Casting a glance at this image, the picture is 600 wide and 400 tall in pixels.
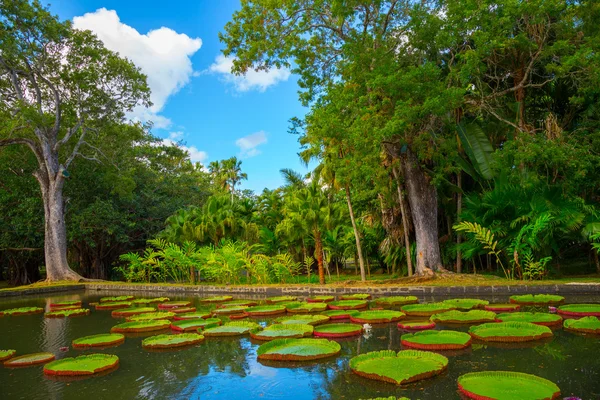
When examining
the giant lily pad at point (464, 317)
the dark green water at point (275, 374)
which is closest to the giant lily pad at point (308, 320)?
the dark green water at point (275, 374)

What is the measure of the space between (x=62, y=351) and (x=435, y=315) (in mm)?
5419

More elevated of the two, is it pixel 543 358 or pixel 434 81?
pixel 434 81

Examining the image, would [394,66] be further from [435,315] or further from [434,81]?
[435,315]

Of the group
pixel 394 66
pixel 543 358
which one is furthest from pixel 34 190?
pixel 543 358

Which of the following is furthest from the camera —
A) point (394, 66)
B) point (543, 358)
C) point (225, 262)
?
point (225, 262)

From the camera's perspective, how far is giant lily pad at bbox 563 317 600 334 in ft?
17.0

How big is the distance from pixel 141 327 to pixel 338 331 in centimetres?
334

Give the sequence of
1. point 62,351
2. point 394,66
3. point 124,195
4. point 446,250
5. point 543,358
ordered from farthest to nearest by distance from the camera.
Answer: point 124,195 → point 446,250 → point 394,66 → point 62,351 → point 543,358

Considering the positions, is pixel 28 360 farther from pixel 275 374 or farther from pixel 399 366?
pixel 399 366

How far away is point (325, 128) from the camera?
10945 mm

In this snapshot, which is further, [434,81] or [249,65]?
[249,65]

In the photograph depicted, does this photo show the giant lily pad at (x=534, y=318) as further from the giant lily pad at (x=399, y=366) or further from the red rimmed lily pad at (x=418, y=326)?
the giant lily pad at (x=399, y=366)

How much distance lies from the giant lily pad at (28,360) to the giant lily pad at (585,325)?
6658 mm

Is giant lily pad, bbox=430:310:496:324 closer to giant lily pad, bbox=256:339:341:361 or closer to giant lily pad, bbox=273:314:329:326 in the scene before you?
giant lily pad, bbox=273:314:329:326
